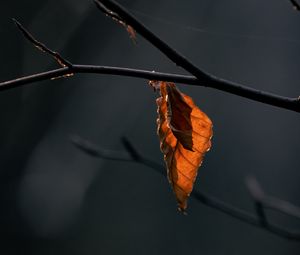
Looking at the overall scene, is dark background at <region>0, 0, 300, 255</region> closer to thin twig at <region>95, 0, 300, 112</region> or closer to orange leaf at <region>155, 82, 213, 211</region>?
orange leaf at <region>155, 82, 213, 211</region>

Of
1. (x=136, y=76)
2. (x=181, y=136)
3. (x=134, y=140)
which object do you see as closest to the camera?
(x=136, y=76)

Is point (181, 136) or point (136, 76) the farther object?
point (181, 136)

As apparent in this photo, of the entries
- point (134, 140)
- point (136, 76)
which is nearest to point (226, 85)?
point (136, 76)

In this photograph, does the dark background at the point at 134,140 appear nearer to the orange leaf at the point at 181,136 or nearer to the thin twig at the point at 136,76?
the orange leaf at the point at 181,136

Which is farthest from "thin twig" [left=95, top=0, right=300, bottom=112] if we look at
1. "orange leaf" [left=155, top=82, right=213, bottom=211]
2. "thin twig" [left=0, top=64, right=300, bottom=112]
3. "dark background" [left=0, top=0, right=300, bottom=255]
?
"dark background" [left=0, top=0, right=300, bottom=255]

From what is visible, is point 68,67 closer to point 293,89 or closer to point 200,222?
point 200,222

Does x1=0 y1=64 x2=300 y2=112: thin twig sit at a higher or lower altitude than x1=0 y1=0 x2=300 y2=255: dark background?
higher

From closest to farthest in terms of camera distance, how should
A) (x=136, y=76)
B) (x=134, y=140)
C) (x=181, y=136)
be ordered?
(x=136, y=76) < (x=181, y=136) < (x=134, y=140)

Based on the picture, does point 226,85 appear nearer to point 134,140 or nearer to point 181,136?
point 181,136
